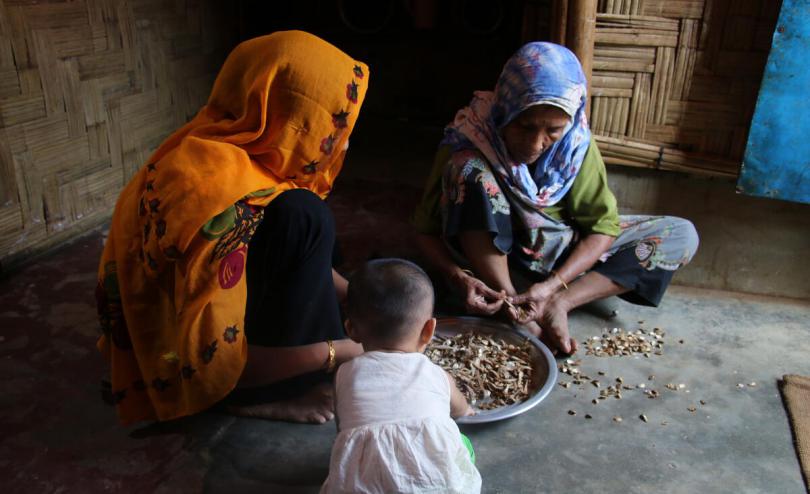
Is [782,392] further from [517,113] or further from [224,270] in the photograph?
[224,270]

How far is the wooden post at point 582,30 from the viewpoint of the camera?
8.68ft

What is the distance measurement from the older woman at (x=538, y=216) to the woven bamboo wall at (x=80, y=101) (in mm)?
1685

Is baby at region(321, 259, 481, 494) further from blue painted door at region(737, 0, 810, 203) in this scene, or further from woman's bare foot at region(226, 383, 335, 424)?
blue painted door at region(737, 0, 810, 203)

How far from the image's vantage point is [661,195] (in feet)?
9.57

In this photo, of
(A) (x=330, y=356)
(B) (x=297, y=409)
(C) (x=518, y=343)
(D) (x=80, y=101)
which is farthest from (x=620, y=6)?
(D) (x=80, y=101)

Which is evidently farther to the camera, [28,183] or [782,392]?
[28,183]

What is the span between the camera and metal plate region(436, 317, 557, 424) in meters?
2.00

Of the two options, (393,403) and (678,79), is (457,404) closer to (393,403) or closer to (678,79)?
(393,403)

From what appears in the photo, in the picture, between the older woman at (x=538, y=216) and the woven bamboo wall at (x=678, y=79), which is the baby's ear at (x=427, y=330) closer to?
the older woman at (x=538, y=216)

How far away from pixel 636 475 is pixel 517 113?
1.20 meters

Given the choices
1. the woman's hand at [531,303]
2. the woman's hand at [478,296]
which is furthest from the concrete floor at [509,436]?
the woman's hand at [478,296]

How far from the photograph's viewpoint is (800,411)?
2.19 meters

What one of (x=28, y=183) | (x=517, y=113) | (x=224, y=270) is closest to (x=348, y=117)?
(x=224, y=270)

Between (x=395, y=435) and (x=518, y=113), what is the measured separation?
1.31 meters
